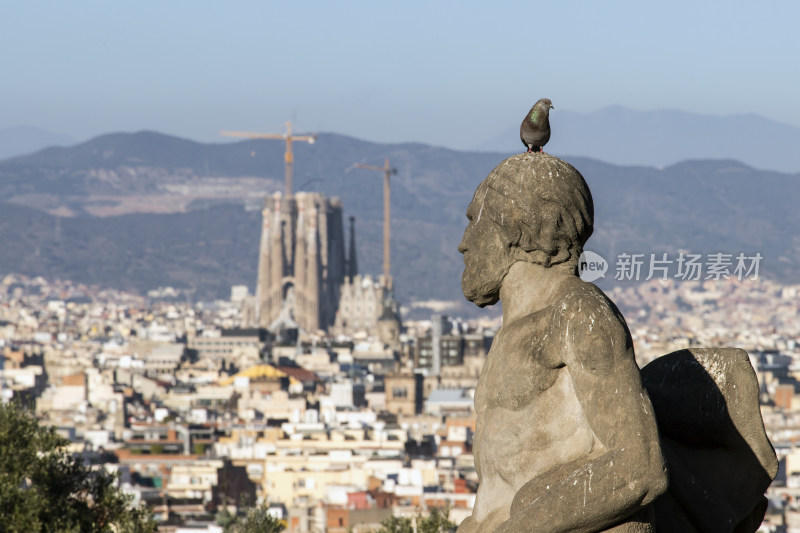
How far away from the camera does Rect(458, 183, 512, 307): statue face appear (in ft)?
13.5

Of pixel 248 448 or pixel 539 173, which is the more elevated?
pixel 539 173

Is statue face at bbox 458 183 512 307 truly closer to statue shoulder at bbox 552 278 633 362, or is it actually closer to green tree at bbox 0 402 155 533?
statue shoulder at bbox 552 278 633 362

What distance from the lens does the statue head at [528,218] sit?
13.1ft

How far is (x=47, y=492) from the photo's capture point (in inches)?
588

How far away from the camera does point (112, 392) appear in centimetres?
8412

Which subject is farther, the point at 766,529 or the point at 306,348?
the point at 306,348


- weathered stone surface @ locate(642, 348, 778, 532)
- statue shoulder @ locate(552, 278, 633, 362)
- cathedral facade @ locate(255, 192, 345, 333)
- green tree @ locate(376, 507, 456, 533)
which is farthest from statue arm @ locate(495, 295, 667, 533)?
Answer: cathedral facade @ locate(255, 192, 345, 333)

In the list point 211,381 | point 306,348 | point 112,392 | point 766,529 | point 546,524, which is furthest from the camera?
point 306,348

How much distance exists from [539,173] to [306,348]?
109m

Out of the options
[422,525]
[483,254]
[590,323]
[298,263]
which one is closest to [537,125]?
[483,254]

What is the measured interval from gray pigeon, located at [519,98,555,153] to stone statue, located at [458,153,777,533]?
0.15 feet

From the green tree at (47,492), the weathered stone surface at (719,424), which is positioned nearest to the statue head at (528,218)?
the weathered stone surface at (719,424)

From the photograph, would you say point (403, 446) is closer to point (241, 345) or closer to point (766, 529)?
point (766, 529)

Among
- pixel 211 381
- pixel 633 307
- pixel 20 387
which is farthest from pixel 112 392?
pixel 633 307
